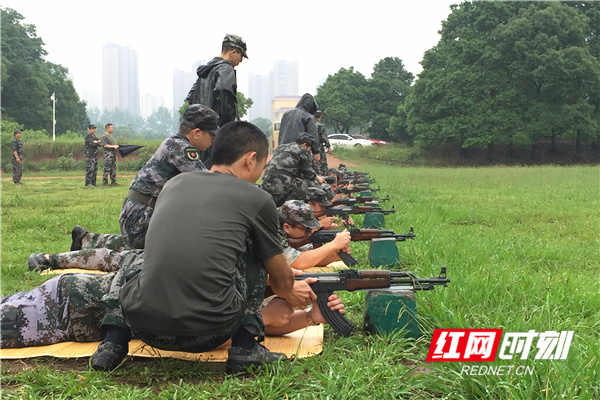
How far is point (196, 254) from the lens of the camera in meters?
2.72

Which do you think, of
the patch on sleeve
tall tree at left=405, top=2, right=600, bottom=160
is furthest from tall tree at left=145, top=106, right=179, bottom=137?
the patch on sleeve

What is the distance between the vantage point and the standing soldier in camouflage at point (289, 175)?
6535 millimetres

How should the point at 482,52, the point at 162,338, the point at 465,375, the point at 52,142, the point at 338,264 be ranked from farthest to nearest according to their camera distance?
the point at 482,52 → the point at 52,142 → the point at 338,264 → the point at 162,338 → the point at 465,375

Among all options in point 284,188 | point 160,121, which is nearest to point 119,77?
point 160,121

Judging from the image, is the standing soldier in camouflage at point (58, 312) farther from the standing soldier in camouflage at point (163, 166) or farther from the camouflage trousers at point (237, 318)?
the standing soldier in camouflage at point (163, 166)

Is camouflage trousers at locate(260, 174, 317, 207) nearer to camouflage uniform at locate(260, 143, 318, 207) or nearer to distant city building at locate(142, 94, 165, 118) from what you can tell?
camouflage uniform at locate(260, 143, 318, 207)

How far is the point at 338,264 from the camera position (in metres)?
5.63

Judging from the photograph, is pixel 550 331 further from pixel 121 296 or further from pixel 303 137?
pixel 303 137

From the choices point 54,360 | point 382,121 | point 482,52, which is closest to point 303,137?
point 54,360

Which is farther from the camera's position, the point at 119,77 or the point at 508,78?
the point at 119,77

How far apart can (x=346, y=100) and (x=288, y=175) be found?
136 feet

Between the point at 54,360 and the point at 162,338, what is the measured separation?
0.77m

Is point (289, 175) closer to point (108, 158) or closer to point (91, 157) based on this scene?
point (91, 157)

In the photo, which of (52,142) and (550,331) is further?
(52,142)
